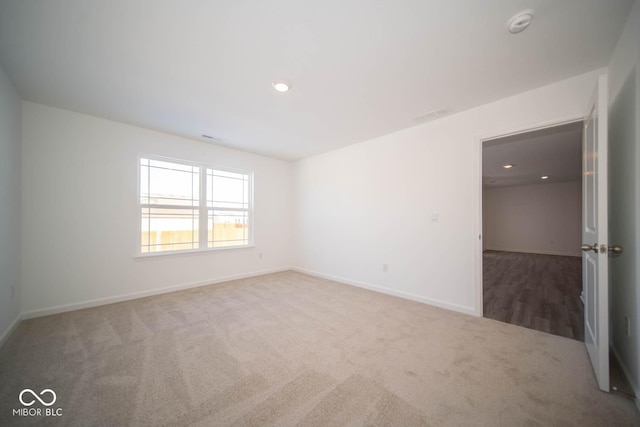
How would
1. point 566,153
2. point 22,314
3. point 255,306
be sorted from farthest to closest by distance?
1. point 566,153
2. point 255,306
3. point 22,314

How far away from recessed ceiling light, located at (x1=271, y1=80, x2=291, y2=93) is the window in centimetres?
251

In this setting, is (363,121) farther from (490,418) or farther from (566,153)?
(566,153)

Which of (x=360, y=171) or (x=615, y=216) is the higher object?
(x=360, y=171)

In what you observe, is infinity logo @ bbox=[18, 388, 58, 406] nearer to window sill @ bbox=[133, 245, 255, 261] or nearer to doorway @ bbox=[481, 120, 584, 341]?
window sill @ bbox=[133, 245, 255, 261]

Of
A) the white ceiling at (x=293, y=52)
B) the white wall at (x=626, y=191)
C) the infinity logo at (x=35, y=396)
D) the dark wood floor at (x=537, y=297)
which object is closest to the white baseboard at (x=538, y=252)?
the dark wood floor at (x=537, y=297)

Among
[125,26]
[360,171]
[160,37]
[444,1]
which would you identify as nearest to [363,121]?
[360,171]

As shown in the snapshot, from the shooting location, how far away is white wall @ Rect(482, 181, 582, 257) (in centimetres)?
750

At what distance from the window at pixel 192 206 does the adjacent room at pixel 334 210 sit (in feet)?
0.12

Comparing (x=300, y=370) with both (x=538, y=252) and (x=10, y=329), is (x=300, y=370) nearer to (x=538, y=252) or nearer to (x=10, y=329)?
(x=10, y=329)

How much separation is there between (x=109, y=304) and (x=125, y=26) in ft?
10.9

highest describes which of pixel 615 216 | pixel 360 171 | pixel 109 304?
pixel 360 171

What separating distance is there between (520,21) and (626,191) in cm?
140

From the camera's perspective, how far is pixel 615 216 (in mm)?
1888

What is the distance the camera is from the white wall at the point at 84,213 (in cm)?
279
